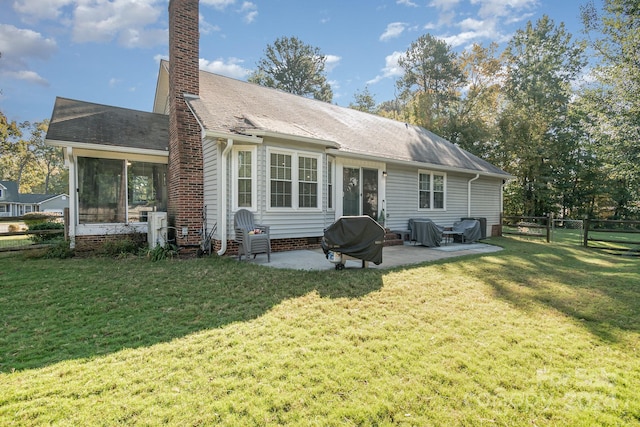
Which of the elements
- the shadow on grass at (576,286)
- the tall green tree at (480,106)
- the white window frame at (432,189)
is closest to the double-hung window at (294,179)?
the shadow on grass at (576,286)

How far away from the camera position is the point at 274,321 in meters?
3.55

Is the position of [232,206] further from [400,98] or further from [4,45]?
[400,98]

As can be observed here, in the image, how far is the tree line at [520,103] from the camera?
20516 mm

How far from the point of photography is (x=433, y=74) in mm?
27000

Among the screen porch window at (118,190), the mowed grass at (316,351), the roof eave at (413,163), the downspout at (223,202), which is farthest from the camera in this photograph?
the roof eave at (413,163)

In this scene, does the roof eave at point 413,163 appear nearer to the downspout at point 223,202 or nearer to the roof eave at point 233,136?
the roof eave at point 233,136

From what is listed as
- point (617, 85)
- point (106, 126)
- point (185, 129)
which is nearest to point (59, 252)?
point (106, 126)

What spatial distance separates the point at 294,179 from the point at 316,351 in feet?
18.5

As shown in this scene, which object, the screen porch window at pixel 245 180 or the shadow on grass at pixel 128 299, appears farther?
the screen porch window at pixel 245 180

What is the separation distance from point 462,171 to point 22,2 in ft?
62.1

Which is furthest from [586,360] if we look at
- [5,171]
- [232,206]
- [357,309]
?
[5,171]

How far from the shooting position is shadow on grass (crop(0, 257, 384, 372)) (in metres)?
3.06

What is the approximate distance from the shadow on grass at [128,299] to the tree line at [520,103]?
17210 millimetres

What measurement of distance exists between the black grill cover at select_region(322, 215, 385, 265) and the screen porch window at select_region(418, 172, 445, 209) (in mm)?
6204
